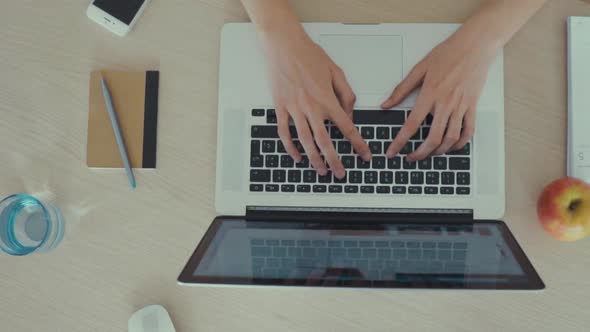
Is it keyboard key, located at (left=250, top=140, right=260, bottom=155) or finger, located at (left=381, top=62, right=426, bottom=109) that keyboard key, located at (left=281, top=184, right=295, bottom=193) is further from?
finger, located at (left=381, top=62, right=426, bottom=109)

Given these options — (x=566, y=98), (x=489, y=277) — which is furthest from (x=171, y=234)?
(x=566, y=98)

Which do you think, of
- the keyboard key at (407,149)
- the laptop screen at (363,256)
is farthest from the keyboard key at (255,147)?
the keyboard key at (407,149)

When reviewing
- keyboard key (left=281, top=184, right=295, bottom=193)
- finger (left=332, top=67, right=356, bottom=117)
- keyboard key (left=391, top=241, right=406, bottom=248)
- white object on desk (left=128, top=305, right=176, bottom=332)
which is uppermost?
finger (left=332, top=67, right=356, bottom=117)

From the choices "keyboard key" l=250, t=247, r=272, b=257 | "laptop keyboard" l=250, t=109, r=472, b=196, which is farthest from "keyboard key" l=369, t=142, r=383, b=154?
"keyboard key" l=250, t=247, r=272, b=257

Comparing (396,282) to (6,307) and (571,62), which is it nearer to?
(571,62)

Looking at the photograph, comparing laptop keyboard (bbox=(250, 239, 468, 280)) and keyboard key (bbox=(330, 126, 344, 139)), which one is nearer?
laptop keyboard (bbox=(250, 239, 468, 280))

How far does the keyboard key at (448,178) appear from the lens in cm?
72

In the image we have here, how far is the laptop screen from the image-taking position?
602mm

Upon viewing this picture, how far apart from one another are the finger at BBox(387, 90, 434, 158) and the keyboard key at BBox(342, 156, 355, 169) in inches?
2.1

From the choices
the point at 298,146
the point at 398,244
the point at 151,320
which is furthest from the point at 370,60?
the point at 151,320

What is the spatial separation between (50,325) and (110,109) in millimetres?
344

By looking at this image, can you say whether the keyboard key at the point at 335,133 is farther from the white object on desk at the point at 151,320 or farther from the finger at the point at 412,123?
the white object on desk at the point at 151,320

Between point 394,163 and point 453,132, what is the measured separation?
0.09 m

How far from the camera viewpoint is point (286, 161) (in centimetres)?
73
